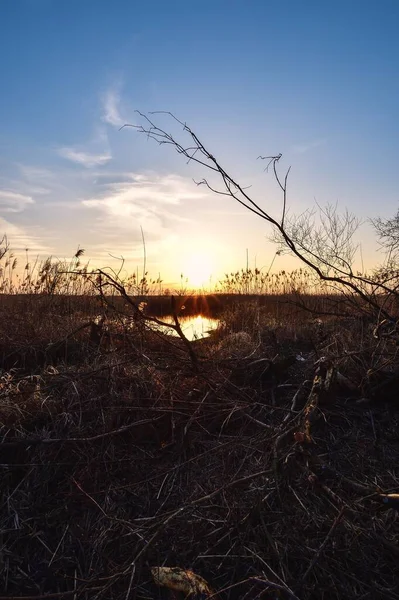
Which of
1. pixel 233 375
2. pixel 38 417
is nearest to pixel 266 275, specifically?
pixel 233 375

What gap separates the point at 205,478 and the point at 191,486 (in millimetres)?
78

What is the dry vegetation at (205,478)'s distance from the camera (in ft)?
5.74

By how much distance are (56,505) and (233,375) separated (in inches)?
52.4

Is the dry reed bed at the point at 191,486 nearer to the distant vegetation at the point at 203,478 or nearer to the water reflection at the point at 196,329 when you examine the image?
the distant vegetation at the point at 203,478

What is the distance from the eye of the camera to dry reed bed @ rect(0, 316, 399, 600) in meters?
1.75

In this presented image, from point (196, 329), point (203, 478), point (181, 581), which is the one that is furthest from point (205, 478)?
point (196, 329)

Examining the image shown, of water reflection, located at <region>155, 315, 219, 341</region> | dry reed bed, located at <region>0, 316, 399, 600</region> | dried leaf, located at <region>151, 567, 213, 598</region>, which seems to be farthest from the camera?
water reflection, located at <region>155, 315, 219, 341</region>

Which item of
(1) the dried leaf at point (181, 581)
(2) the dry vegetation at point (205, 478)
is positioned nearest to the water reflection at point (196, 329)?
(2) the dry vegetation at point (205, 478)

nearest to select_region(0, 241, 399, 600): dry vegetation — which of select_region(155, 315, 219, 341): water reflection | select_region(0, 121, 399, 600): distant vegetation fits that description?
select_region(0, 121, 399, 600): distant vegetation

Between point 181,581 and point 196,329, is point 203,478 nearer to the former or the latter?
point 181,581

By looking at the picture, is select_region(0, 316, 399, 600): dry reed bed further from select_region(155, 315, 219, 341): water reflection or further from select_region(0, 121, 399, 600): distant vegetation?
select_region(155, 315, 219, 341): water reflection

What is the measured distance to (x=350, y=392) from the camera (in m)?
2.95

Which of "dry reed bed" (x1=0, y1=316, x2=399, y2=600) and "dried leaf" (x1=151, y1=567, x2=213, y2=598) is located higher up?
"dry reed bed" (x1=0, y1=316, x2=399, y2=600)

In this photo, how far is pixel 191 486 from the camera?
2.29m
